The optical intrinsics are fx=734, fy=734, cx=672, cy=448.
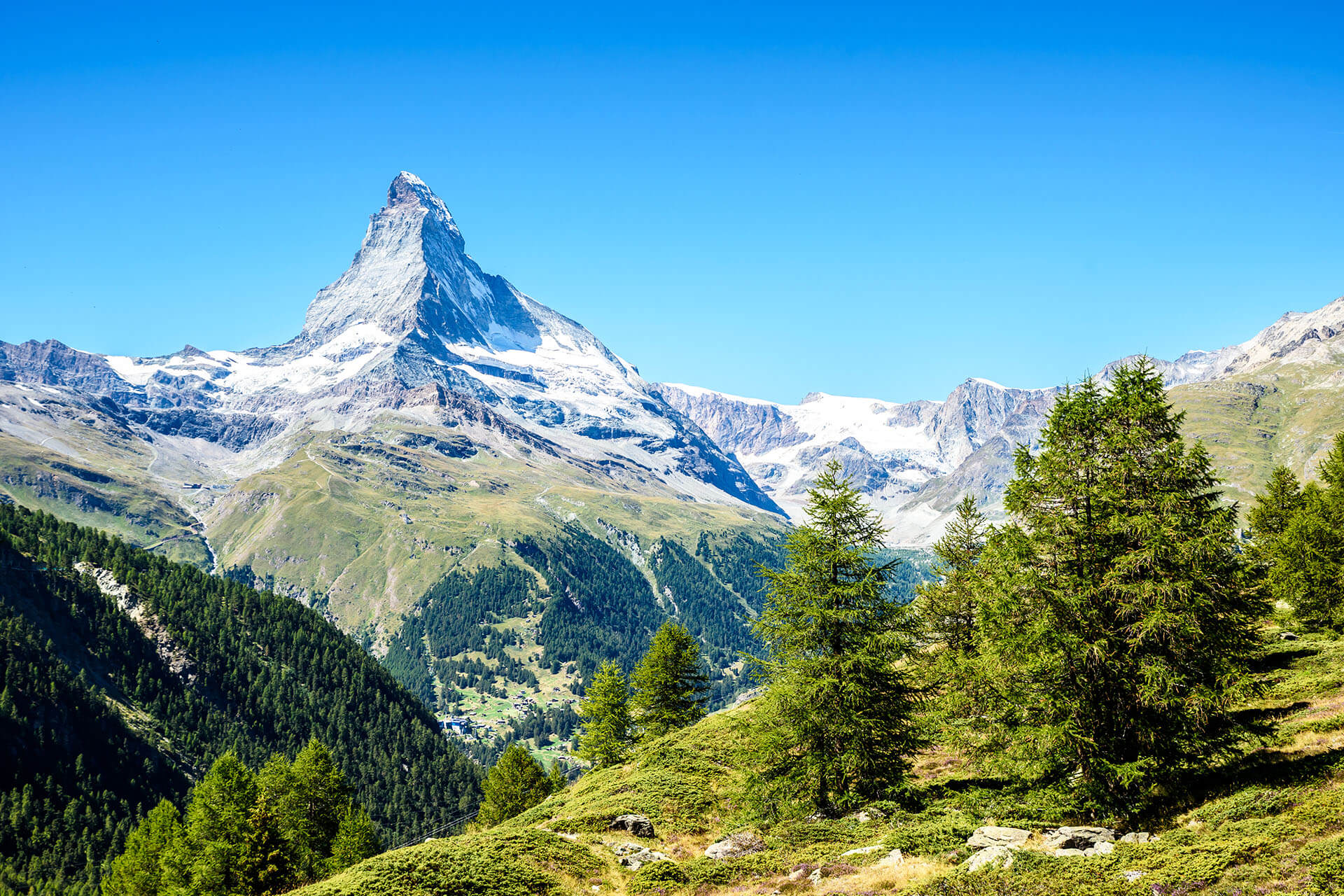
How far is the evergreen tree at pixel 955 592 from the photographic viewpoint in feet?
151

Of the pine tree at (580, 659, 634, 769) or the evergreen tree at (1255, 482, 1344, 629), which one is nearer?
the evergreen tree at (1255, 482, 1344, 629)

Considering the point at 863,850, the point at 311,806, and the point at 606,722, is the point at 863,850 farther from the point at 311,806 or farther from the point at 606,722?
the point at 311,806

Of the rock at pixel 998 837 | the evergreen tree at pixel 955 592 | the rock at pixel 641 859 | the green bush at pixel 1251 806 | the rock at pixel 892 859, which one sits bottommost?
the rock at pixel 641 859

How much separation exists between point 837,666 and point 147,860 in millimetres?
67747

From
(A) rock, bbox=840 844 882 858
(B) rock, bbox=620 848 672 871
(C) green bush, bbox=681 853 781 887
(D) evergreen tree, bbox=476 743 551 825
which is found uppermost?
(A) rock, bbox=840 844 882 858

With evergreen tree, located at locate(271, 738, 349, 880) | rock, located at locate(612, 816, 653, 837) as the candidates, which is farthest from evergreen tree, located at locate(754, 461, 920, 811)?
evergreen tree, located at locate(271, 738, 349, 880)

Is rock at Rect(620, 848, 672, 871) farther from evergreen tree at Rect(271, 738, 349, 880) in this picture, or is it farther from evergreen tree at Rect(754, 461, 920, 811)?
evergreen tree at Rect(271, 738, 349, 880)

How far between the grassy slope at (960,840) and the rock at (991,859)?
0.50 metres

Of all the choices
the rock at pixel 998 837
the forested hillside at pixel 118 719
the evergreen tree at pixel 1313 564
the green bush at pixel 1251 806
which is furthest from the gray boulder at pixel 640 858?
the forested hillside at pixel 118 719

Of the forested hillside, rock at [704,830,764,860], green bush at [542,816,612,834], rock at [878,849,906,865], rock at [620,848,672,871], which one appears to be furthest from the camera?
the forested hillside

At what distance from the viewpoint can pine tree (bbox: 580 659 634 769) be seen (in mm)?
64250

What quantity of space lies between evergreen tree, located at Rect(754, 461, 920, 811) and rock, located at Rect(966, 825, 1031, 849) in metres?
6.06

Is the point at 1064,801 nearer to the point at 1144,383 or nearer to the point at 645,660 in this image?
the point at 1144,383

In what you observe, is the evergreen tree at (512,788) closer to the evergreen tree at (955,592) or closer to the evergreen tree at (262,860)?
the evergreen tree at (262,860)
